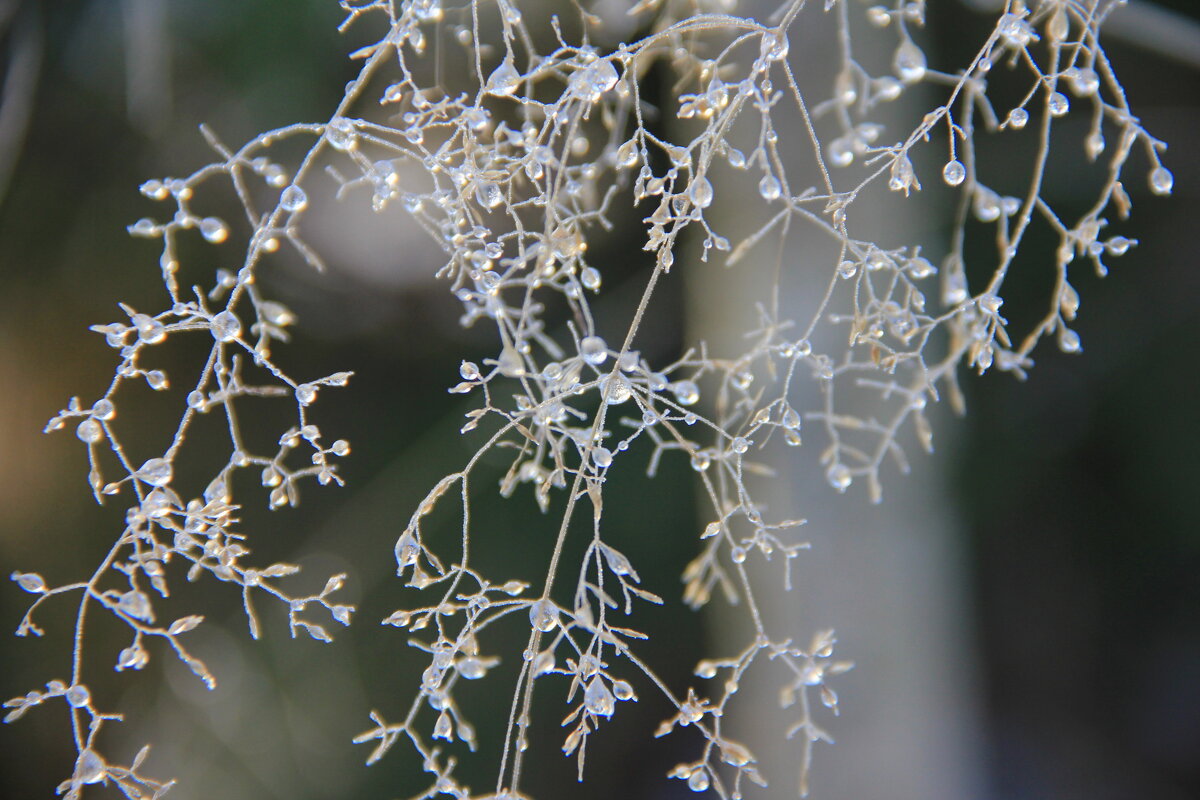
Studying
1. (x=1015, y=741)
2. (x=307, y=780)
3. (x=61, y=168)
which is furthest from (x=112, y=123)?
(x=1015, y=741)

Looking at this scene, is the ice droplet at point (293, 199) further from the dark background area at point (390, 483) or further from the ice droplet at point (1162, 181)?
the dark background area at point (390, 483)

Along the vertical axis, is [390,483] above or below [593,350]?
below

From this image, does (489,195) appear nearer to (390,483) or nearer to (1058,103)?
(1058,103)

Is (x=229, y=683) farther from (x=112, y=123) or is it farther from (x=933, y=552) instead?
(x=933, y=552)

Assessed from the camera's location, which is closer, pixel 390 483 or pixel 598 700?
pixel 598 700

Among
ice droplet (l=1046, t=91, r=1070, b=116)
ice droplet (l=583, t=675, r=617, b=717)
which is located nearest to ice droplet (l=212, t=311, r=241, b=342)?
ice droplet (l=583, t=675, r=617, b=717)

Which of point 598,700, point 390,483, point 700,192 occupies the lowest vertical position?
point 390,483

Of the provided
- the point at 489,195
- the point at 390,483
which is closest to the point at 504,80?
the point at 489,195

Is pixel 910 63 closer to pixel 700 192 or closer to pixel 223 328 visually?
pixel 700 192

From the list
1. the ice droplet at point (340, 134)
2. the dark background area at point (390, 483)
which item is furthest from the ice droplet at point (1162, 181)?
the dark background area at point (390, 483)
